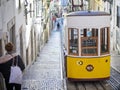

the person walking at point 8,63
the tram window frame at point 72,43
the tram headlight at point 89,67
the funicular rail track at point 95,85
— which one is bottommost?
the funicular rail track at point 95,85

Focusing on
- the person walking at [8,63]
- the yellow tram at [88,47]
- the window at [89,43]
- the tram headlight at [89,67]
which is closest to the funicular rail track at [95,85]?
the yellow tram at [88,47]

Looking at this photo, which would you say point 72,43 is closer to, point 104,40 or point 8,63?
point 104,40

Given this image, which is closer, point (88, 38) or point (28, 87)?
point (28, 87)

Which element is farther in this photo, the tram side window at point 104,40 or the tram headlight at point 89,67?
the tram side window at point 104,40

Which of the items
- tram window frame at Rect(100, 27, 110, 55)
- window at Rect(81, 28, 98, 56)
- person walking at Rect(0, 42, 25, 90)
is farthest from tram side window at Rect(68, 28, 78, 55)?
person walking at Rect(0, 42, 25, 90)

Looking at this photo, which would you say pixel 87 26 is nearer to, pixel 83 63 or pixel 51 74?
pixel 83 63

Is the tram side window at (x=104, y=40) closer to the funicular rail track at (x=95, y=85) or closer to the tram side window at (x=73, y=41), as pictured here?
the tram side window at (x=73, y=41)

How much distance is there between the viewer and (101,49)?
48.6ft

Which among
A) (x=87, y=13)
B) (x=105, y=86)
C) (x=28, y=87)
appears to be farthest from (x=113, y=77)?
(x=28, y=87)

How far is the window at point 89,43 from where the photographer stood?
48.2ft

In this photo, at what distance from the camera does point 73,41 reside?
15.0 metres

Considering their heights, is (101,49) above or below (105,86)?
above

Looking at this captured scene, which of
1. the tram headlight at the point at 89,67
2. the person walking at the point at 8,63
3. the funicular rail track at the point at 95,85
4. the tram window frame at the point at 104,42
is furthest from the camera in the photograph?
the tram window frame at the point at 104,42

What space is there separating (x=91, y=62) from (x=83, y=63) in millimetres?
274
